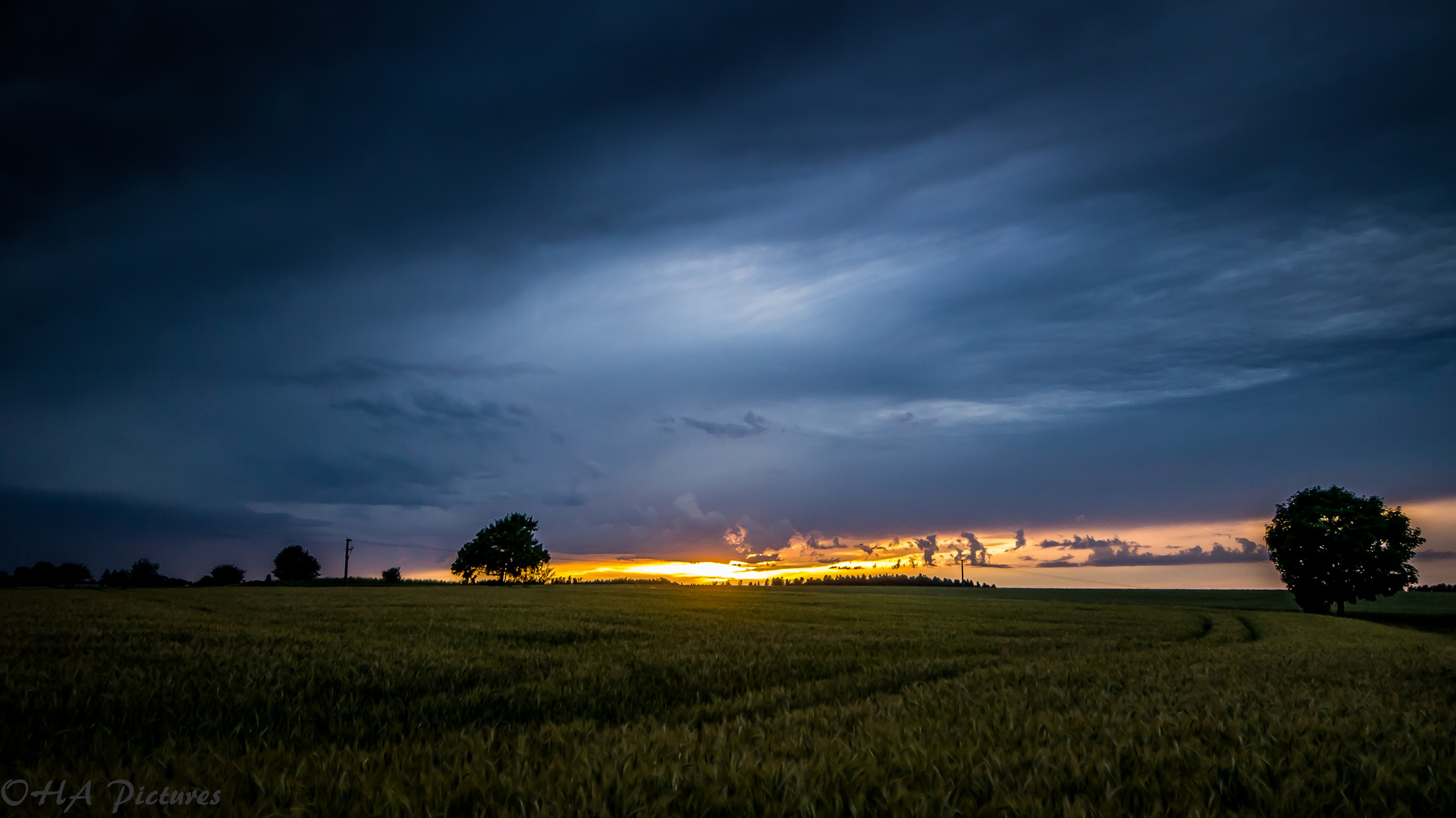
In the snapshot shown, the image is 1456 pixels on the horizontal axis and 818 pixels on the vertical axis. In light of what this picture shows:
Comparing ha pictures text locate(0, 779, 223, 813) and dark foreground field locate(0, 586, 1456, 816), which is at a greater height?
ha pictures text locate(0, 779, 223, 813)

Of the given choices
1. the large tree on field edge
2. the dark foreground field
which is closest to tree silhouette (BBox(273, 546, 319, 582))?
the dark foreground field

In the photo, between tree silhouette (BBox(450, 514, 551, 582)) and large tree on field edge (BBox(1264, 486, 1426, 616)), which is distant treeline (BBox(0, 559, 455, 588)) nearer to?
tree silhouette (BBox(450, 514, 551, 582))

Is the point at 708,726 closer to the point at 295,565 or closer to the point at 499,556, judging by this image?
the point at 499,556

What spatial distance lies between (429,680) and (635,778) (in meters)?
5.84

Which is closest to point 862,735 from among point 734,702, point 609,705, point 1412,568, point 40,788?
point 734,702

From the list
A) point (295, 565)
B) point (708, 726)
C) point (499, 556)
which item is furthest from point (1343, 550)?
point (295, 565)

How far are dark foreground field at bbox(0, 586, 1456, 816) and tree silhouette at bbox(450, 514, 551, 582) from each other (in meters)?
101

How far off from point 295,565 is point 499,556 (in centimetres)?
4000

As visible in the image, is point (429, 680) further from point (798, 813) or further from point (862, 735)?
point (798, 813)

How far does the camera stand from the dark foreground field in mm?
3621

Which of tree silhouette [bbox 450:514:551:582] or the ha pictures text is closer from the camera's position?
the ha pictures text

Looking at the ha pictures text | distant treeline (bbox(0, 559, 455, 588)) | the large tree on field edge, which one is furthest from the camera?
distant treeline (bbox(0, 559, 455, 588))

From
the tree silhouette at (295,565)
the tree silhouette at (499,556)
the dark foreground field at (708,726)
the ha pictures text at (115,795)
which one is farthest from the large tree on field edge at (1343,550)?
the tree silhouette at (295,565)

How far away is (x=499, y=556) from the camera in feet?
357
